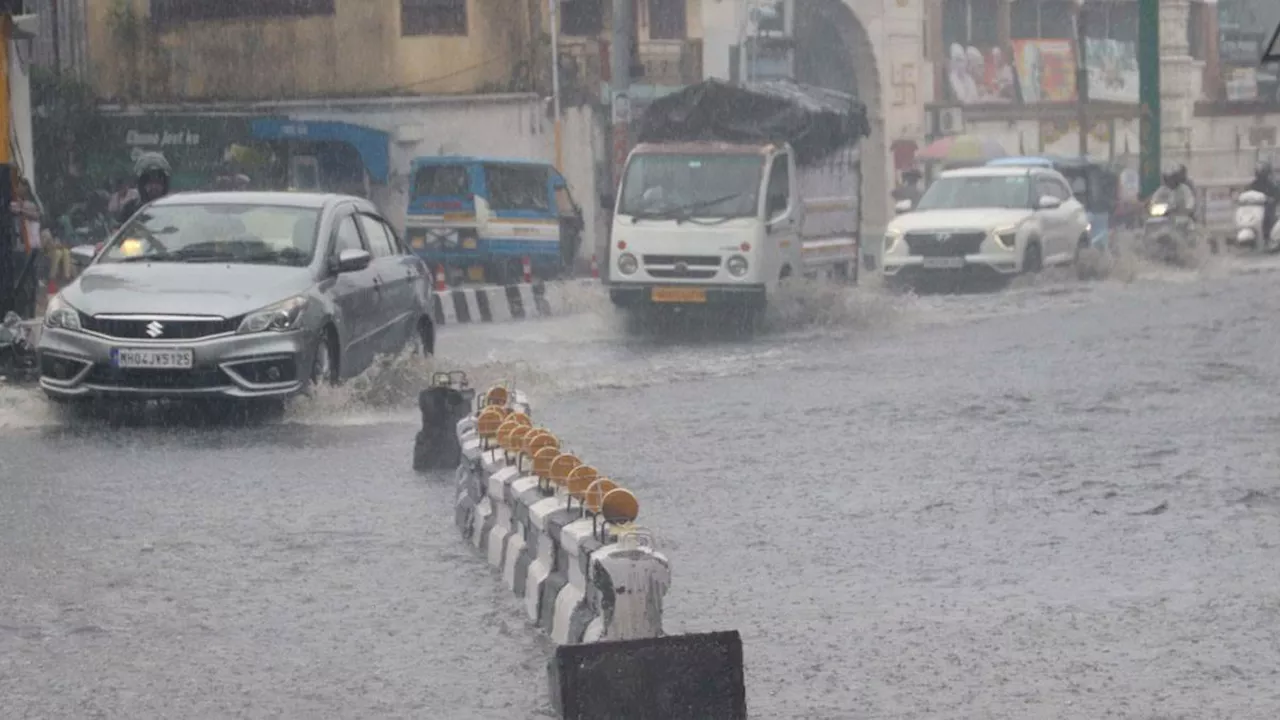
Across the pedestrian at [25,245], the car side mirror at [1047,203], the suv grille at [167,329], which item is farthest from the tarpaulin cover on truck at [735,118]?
the suv grille at [167,329]

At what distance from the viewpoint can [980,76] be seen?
59688 millimetres

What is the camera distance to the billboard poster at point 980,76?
58438 millimetres

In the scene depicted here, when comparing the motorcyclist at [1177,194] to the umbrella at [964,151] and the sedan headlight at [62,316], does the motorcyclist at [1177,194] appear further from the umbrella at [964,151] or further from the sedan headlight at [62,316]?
the sedan headlight at [62,316]

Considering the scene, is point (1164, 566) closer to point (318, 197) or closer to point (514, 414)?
point (514, 414)

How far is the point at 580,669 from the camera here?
19.7 feet

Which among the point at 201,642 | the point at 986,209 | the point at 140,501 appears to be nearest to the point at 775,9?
the point at 986,209

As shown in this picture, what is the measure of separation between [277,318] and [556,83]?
28715mm

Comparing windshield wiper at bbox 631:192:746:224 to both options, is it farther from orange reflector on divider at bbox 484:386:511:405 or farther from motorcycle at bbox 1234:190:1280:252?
motorcycle at bbox 1234:190:1280:252

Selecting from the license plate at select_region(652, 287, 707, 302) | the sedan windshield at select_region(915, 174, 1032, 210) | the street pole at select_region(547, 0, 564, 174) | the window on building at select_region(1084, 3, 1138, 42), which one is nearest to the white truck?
the license plate at select_region(652, 287, 707, 302)

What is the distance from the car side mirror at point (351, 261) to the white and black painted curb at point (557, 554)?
183 inches

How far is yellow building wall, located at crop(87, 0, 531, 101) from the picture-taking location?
4284 centimetres

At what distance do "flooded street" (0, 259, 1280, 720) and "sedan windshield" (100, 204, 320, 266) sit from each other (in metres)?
1.06

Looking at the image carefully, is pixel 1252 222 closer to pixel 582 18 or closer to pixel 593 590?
pixel 582 18

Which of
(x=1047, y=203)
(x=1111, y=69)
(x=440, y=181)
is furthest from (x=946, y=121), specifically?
(x=1047, y=203)
